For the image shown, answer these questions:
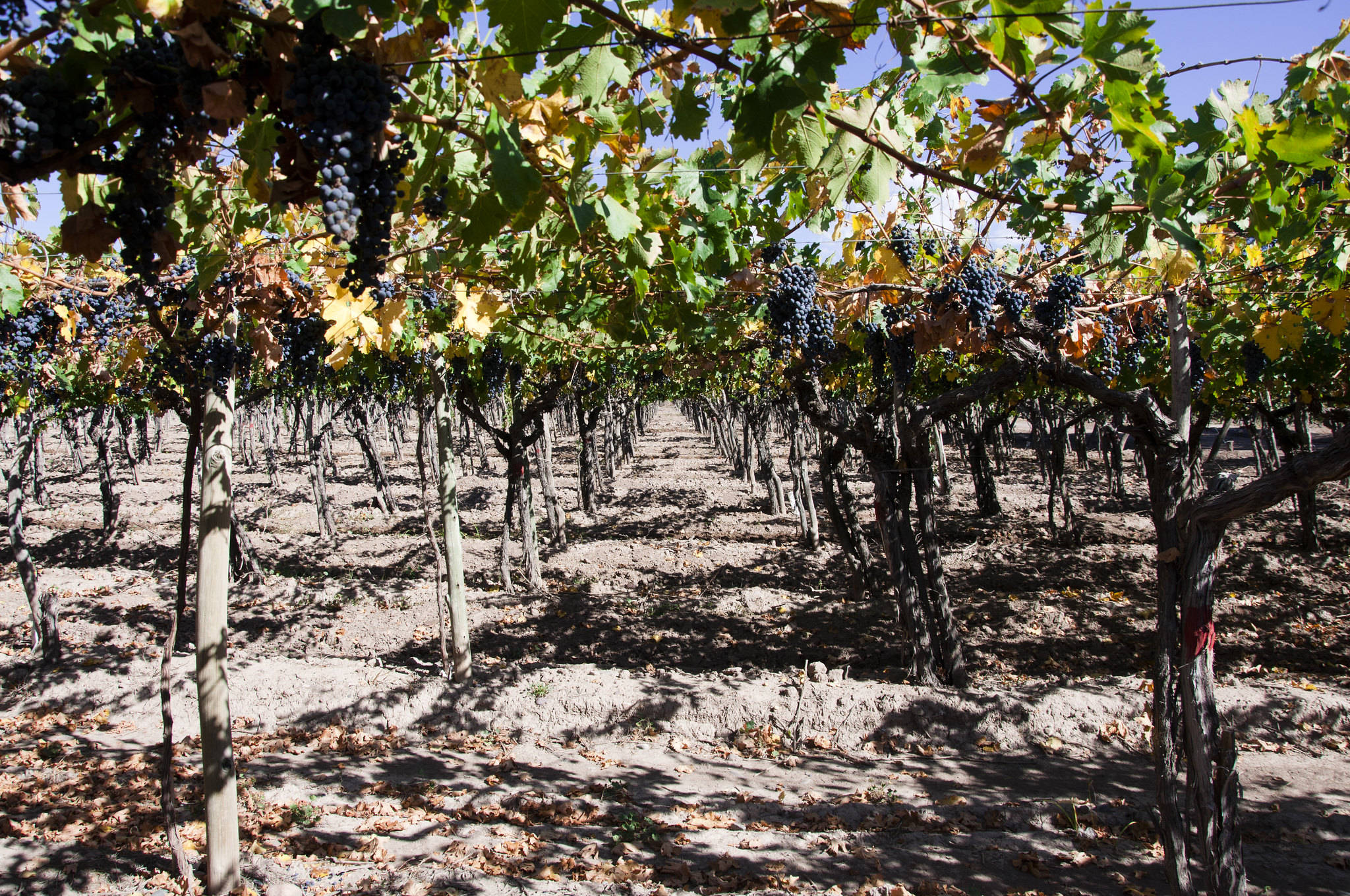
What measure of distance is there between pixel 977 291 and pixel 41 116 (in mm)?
4172

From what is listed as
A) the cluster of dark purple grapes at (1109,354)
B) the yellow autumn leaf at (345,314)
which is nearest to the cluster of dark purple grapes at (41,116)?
the yellow autumn leaf at (345,314)

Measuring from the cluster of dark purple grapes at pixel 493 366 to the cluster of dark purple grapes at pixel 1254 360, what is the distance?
8078mm

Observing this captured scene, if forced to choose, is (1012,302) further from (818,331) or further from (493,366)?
(493,366)

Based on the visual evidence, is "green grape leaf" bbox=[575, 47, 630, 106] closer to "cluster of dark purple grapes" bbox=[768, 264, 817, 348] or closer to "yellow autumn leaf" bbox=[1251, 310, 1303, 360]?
"cluster of dark purple grapes" bbox=[768, 264, 817, 348]

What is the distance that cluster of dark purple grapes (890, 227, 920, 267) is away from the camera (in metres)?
4.78

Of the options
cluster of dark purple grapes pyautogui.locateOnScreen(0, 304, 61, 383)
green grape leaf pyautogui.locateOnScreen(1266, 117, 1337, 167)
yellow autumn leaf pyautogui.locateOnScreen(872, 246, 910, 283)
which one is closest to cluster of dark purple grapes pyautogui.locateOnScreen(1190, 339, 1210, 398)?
yellow autumn leaf pyautogui.locateOnScreen(872, 246, 910, 283)

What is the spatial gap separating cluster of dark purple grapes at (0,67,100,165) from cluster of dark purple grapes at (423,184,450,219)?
70 centimetres

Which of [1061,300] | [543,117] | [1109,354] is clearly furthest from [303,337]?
[1109,354]

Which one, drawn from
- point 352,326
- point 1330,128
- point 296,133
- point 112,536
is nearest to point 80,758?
point 352,326

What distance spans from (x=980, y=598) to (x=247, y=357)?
905 cm

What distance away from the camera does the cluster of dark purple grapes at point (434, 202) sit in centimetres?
192

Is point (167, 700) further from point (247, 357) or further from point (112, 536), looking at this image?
point (112, 536)

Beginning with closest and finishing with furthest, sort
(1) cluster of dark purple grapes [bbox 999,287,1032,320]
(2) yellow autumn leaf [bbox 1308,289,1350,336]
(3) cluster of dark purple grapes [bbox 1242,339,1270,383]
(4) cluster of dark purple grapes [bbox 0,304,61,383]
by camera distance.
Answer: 1. (2) yellow autumn leaf [bbox 1308,289,1350,336]
2. (1) cluster of dark purple grapes [bbox 999,287,1032,320]
3. (4) cluster of dark purple grapes [bbox 0,304,61,383]
4. (3) cluster of dark purple grapes [bbox 1242,339,1270,383]

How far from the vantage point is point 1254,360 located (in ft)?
25.7
